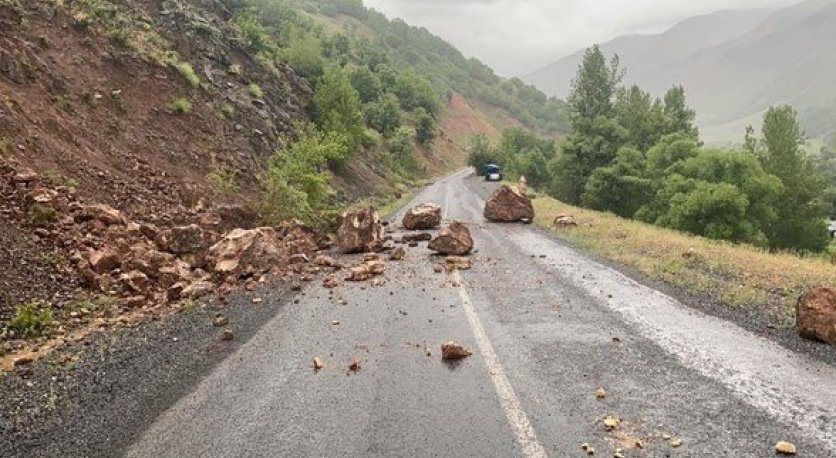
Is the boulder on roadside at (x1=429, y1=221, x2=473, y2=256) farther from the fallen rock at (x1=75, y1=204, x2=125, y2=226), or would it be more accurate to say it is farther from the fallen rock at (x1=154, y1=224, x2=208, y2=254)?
the fallen rock at (x1=75, y1=204, x2=125, y2=226)

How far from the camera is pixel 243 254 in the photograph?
1314 centimetres

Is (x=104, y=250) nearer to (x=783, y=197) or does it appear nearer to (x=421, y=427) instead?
(x=421, y=427)

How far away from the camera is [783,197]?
1757 inches

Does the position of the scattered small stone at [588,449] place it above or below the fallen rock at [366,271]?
below

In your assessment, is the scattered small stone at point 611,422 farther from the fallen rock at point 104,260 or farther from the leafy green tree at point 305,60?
the leafy green tree at point 305,60

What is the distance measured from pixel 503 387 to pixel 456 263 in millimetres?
7996

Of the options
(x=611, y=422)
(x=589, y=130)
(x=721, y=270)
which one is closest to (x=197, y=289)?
(x=611, y=422)

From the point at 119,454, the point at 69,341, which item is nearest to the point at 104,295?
the point at 69,341

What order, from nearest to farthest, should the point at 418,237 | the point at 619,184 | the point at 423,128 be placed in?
the point at 418,237 < the point at 619,184 < the point at 423,128

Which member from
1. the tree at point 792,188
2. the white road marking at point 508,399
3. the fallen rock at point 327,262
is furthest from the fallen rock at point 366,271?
the tree at point 792,188

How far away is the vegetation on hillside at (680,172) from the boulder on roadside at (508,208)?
15094 mm

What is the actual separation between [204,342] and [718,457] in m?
7.18

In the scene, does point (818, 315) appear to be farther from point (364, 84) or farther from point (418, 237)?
point (364, 84)

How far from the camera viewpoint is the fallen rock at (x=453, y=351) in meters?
7.68
